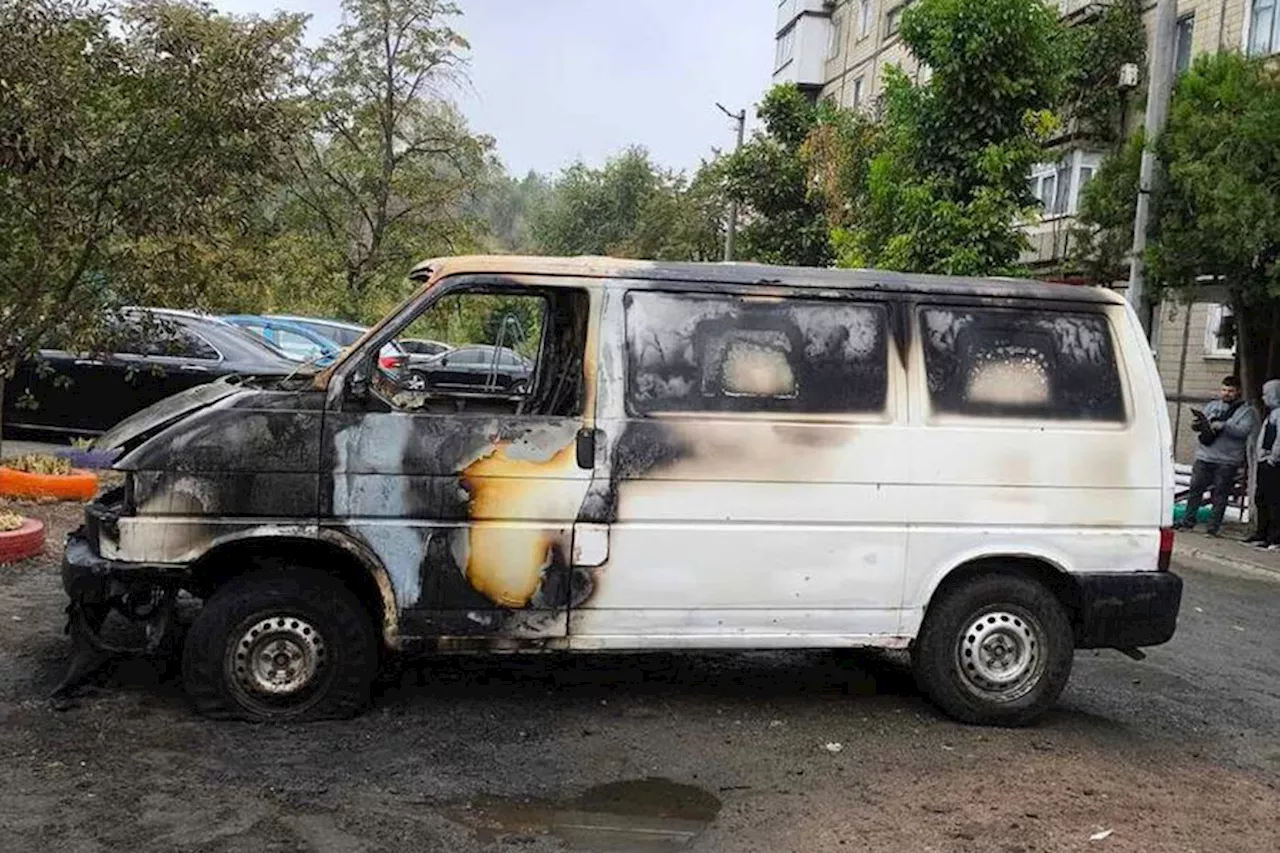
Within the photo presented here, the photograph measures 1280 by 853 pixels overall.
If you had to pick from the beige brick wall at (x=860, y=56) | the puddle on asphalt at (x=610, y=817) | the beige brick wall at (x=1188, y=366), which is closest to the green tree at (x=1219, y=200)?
the beige brick wall at (x=1188, y=366)

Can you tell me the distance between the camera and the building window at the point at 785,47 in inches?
1512

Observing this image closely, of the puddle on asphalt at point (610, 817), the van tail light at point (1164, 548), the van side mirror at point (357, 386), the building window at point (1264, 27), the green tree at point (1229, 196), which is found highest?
the building window at point (1264, 27)

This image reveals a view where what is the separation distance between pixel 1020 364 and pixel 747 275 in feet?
4.44

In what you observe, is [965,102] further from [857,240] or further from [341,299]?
[341,299]

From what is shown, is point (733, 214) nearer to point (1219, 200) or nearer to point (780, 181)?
point (780, 181)

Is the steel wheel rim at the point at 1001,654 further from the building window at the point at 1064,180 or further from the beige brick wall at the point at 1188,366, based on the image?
the building window at the point at 1064,180

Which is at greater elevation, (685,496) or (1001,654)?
(685,496)

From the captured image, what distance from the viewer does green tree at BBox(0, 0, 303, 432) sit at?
23.0 feet

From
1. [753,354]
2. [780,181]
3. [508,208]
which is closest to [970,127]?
[753,354]

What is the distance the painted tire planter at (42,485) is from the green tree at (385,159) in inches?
765

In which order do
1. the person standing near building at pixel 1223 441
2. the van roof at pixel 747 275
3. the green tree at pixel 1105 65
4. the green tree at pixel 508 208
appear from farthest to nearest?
1. the green tree at pixel 508 208
2. the green tree at pixel 1105 65
3. the person standing near building at pixel 1223 441
4. the van roof at pixel 747 275

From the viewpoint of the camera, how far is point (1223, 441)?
41.4ft

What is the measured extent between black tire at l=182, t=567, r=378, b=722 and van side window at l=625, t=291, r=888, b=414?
5.14ft

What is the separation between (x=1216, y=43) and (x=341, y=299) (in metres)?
19.5
